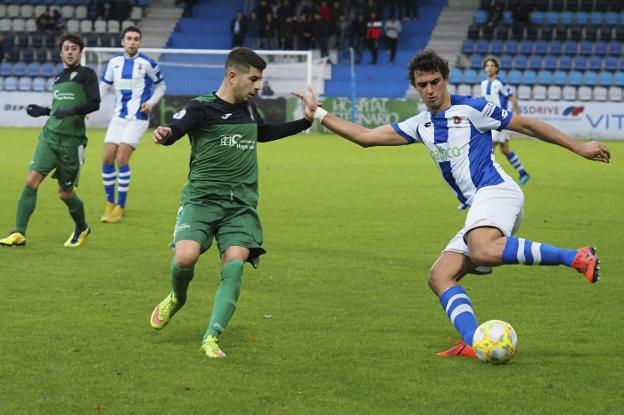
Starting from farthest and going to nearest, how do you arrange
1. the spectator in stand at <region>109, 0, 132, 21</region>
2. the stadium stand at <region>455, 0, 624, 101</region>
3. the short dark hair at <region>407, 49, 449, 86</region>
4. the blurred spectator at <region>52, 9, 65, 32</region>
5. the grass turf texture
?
the spectator in stand at <region>109, 0, 132, 21</region>, the blurred spectator at <region>52, 9, 65, 32</region>, the stadium stand at <region>455, 0, 624, 101</region>, the short dark hair at <region>407, 49, 449, 86</region>, the grass turf texture

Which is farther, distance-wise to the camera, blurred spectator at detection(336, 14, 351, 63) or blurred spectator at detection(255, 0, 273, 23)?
blurred spectator at detection(336, 14, 351, 63)

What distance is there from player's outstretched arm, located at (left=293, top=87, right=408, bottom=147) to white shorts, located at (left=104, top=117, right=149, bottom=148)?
724 centimetres

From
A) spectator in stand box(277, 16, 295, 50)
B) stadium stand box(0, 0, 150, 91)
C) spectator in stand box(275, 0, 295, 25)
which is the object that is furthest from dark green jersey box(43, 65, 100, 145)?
spectator in stand box(275, 0, 295, 25)

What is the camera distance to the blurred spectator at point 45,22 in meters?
40.3

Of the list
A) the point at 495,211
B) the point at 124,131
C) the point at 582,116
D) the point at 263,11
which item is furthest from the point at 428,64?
the point at 263,11

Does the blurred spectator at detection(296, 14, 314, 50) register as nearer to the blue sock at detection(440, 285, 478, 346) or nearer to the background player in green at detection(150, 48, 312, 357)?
the background player in green at detection(150, 48, 312, 357)

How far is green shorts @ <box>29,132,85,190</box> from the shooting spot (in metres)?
11.1

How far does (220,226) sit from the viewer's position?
698cm

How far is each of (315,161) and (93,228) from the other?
11216 mm

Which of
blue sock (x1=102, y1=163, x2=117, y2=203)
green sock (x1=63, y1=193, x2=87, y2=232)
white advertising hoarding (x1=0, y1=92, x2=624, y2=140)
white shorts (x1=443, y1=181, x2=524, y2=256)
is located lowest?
white advertising hoarding (x1=0, y1=92, x2=624, y2=140)

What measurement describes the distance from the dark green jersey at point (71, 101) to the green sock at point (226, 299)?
4890 mm

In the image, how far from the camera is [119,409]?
538 centimetres

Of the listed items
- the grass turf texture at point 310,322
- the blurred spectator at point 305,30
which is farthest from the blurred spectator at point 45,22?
the grass turf texture at point 310,322

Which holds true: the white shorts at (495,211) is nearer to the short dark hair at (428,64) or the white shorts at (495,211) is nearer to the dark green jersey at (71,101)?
the short dark hair at (428,64)
